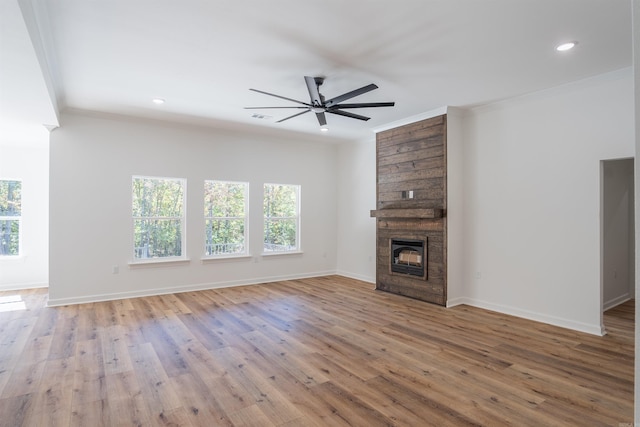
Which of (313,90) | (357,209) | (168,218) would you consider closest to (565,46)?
(313,90)

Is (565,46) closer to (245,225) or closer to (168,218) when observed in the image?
(245,225)

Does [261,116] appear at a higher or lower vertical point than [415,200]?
higher

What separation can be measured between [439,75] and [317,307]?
3.49m

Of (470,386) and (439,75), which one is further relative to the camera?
(439,75)

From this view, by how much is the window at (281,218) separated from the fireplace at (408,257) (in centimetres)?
239

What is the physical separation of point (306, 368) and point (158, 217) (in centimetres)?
422

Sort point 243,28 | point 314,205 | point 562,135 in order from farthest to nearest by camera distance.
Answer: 1. point 314,205
2. point 562,135
3. point 243,28

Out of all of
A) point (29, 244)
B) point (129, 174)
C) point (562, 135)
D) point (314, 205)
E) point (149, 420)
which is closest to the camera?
point (149, 420)

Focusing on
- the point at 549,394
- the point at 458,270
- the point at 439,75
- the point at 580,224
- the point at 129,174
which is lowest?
the point at 549,394

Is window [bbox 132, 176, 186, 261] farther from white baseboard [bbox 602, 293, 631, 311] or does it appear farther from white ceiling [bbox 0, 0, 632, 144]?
white baseboard [bbox 602, 293, 631, 311]

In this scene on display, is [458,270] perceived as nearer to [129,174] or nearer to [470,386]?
[470,386]

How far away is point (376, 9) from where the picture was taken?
2.69m

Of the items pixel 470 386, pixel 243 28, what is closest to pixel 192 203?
pixel 243 28

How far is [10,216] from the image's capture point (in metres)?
6.62
